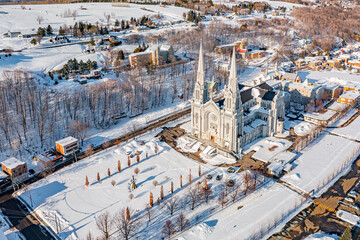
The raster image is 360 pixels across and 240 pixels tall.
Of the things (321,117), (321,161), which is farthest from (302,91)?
(321,161)

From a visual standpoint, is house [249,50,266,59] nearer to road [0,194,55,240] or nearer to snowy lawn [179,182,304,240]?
snowy lawn [179,182,304,240]

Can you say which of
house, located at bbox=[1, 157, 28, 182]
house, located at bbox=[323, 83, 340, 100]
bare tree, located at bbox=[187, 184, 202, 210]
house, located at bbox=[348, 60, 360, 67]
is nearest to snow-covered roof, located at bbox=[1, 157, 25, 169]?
house, located at bbox=[1, 157, 28, 182]

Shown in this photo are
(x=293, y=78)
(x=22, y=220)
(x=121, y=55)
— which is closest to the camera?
(x=22, y=220)

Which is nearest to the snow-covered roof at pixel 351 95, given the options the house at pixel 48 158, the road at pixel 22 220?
the house at pixel 48 158

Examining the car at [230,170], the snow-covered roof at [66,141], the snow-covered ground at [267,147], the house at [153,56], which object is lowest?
the car at [230,170]

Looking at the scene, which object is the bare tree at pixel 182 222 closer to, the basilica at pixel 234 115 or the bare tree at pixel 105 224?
the bare tree at pixel 105 224

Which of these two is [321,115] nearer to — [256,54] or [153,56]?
[153,56]
